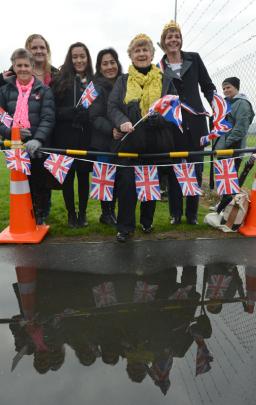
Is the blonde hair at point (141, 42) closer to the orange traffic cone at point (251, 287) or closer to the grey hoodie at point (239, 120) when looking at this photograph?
the grey hoodie at point (239, 120)

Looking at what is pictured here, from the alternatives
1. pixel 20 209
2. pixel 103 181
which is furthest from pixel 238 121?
pixel 20 209

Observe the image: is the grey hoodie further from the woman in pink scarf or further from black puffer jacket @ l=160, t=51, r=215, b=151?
the woman in pink scarf

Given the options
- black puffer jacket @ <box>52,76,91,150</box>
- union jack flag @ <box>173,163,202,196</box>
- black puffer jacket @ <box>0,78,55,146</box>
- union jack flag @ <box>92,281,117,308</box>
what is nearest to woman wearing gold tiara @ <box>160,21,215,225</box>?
union jack flag @ <box>173,163,202,196</box>

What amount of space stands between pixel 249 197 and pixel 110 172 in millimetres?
1772

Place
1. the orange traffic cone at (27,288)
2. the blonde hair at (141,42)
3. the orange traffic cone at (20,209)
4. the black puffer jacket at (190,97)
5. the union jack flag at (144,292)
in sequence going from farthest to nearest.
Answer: the black puffer jacket at (190,97), the orange traffic cone at (20,209), the blonde hair at (141,42), the union jack flag at (144,292), the orange traffic cone at (27,288)

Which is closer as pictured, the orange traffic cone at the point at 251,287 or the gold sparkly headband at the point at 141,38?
the orange traffic cone at the point at 251,287

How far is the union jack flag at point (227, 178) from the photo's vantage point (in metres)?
4.43

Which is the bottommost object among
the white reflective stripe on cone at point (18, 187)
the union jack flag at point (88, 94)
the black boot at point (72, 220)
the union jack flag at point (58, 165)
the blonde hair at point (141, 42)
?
the black boot at point (72, 220)

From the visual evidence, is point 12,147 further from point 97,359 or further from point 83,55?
point 97,359

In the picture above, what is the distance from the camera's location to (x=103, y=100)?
443cm

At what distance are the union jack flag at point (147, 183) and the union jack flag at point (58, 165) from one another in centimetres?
80

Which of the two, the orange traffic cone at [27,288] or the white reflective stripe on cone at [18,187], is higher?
the white reflective stripe on cone at [18,187]

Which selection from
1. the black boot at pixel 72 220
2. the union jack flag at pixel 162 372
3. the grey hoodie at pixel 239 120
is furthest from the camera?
the grey hoodie at pixel 239 120

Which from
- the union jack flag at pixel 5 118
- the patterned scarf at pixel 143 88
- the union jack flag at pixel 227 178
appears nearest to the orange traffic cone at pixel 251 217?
the union jack flag at pixel 227 178
